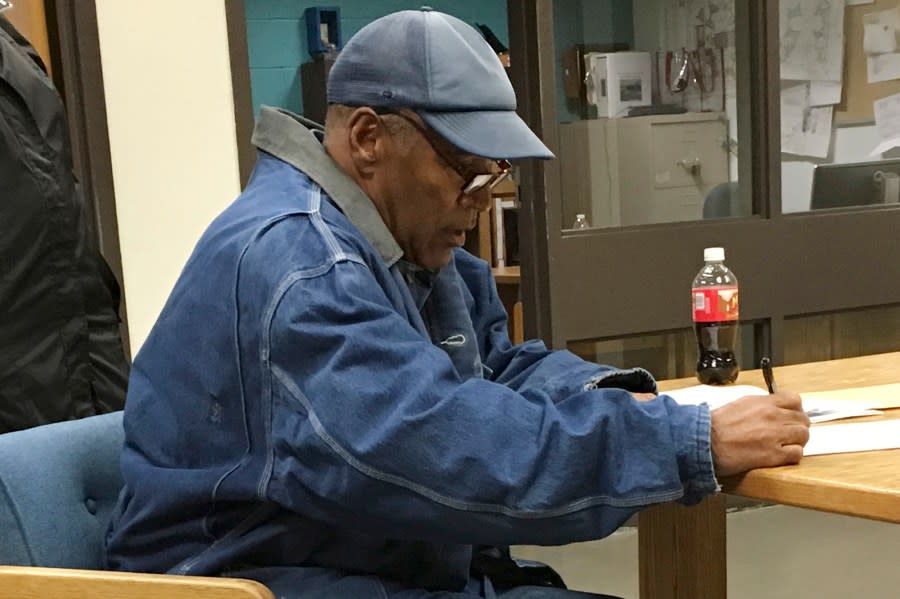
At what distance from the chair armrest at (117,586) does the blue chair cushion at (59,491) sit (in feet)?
0.43

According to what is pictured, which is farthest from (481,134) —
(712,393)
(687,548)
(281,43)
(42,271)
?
(281,43)

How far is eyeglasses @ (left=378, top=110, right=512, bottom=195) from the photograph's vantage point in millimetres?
1260

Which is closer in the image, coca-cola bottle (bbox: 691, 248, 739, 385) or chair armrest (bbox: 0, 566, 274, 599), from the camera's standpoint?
chair armrest (bbox: 0, 566, 274, 599)

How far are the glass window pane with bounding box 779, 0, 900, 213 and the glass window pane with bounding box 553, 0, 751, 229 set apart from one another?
0.22 metres

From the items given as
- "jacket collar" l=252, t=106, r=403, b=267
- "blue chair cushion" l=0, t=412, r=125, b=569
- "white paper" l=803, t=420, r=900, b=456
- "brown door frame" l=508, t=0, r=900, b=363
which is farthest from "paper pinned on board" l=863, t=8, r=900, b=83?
"blue chair cushion" l=0, t=412, r=125, b=569

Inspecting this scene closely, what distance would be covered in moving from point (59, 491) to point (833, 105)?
9.71 ft

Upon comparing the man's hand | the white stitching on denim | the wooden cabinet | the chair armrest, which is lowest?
the chair armrest

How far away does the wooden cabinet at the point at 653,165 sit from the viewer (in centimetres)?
324

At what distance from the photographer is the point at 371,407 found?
3.50 ft

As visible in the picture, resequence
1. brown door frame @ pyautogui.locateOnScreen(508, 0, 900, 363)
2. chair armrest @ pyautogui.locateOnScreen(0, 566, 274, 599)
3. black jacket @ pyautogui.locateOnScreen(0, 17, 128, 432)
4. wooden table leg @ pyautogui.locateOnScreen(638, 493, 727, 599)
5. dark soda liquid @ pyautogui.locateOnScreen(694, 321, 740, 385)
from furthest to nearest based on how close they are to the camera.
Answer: brown door frame @ pyautogui.locateOnScreen(508, 0, 900, 363) < black jacket @ pyautogui.locateOnScreen(0, 17, 128, 432) < dark soda liquid @ pyautogui.locateOnScreen(694, 321, 740, 385) < wooden table leg @ pyautogui.locateOnScreen(638, 493, 727, 599) < chair armrest @ pyautogui.locateOnScreen(0, 566, 274, 599)

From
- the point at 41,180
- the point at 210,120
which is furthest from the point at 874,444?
the point at 210,120

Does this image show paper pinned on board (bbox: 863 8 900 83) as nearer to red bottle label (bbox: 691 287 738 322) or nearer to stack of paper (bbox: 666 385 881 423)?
red bottle label (bbox: 691 287 738 322)

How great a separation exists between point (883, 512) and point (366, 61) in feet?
2.42

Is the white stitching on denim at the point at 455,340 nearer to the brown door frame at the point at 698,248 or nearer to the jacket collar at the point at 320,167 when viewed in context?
the jacket collar at the point at 320,167
